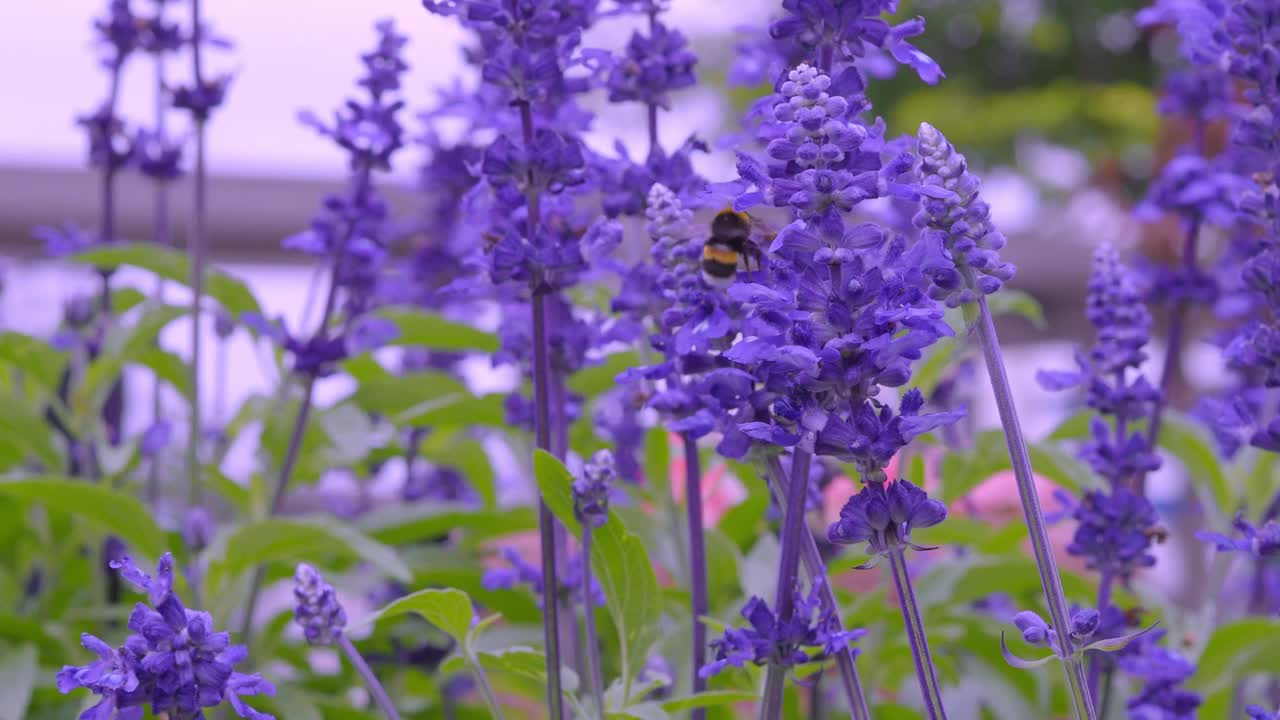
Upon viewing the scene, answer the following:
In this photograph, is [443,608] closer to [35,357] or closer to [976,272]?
[976,272]

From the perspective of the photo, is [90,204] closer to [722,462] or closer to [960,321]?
[722,462]

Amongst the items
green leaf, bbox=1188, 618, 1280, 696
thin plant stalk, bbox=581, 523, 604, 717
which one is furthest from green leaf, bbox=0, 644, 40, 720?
green leaf, bbox=1188, 618, 1280, 696

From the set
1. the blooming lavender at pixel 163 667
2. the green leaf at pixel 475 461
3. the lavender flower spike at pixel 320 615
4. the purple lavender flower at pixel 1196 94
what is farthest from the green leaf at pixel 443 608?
the purple lavender flower at pixel 1196 94

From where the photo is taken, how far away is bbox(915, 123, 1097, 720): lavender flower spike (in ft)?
2.26

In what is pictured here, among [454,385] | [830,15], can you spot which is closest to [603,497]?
[830,15]

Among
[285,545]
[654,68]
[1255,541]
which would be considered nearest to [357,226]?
[285,545]

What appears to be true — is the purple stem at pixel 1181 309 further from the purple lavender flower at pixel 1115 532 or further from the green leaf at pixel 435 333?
the green leaf at pixel 435 333

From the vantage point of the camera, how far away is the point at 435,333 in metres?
1.51

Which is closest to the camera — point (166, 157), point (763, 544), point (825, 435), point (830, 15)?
Result: point (825, 435)

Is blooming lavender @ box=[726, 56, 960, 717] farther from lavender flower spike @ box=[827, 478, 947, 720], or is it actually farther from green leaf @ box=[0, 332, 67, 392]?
green leaf @ box=[0, 332, 67, 392]

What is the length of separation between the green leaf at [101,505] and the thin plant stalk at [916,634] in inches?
35.4

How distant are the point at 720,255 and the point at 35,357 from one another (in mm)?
1133

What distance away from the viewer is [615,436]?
57.2 inches

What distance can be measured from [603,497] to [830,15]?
0.37 metres
